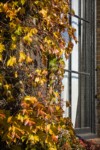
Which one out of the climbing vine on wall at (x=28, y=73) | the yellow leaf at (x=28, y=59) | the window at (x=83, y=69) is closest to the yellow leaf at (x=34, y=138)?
the climbing vine on wall at (x=28, y=73)

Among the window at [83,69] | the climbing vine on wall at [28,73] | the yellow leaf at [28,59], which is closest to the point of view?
the climbing vine on wall at [28,73]

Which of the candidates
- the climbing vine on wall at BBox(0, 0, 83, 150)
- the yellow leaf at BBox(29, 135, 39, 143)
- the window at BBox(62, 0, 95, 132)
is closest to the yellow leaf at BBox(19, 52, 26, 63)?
the climbing vine on wall at BBox(0, 0, 83, 150)

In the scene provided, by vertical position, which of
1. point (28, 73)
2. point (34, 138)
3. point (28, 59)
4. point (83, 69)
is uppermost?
point (83, 69)

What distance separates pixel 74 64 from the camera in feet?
26.0

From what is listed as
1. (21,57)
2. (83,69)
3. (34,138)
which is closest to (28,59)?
(21,57)

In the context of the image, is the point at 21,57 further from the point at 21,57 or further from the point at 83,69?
the point at 83,69

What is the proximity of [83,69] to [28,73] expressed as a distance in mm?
4077

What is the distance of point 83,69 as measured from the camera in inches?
325

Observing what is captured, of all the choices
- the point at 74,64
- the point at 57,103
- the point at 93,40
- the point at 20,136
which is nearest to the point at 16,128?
the point at 20,136

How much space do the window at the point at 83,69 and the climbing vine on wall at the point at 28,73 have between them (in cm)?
330

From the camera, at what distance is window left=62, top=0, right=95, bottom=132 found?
794cm

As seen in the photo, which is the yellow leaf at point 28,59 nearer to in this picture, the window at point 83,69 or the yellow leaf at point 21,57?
the yellow leaf at point 21,57

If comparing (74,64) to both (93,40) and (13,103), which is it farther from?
(13,103)

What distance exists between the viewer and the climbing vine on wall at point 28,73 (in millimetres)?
3996
